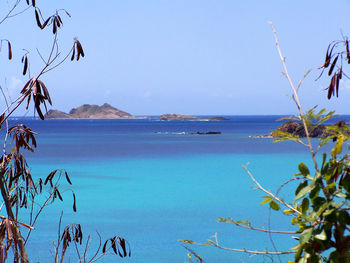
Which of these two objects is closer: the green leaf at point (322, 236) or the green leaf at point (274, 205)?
the green leaf at point (322, 236)

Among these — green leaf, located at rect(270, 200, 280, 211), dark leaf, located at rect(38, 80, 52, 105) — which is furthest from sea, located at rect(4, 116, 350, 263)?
green leaf, located at rect(270, 200, 280, 211)

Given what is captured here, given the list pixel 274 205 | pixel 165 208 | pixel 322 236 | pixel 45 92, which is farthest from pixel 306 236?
pixel 165 208

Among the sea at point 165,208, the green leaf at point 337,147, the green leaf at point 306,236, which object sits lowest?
the sea at point 165,208

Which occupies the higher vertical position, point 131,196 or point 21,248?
point 21,248

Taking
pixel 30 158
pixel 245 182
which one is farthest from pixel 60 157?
pixel 245 182

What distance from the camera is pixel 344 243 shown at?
1.56 m

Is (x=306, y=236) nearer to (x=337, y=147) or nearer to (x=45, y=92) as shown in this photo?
(x=337, y=147)

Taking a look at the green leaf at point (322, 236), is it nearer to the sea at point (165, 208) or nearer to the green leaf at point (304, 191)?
the green leaf at point (304, 191)

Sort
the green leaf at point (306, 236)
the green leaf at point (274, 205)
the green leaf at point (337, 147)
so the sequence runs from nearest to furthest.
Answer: the green leaf at point (306, 236) < the green leaf at point (337, 147) < the green leaf at point (274, 205)

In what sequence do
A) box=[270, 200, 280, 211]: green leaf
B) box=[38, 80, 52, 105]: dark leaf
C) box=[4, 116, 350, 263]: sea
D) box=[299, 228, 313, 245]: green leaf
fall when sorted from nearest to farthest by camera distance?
1. box=[299, 228, 313, 245]: green leaf
2. box=[270, 200, 280, 211]: green leaf
3. box=[38, 80, 52, 105]: dark leaf
4. box=[4, 116, 350, 263]: sea

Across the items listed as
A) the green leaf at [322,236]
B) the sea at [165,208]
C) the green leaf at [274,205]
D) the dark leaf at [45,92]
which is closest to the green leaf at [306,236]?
the green leaf at [322,236]

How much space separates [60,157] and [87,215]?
61.6 ft

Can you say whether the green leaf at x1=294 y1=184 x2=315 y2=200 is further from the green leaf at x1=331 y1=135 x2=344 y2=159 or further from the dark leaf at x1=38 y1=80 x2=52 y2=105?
the dark leaf at x1=38 y1=80 x2=52 y2=105

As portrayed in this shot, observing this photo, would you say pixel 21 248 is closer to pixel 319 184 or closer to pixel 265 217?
pixel 319 184
